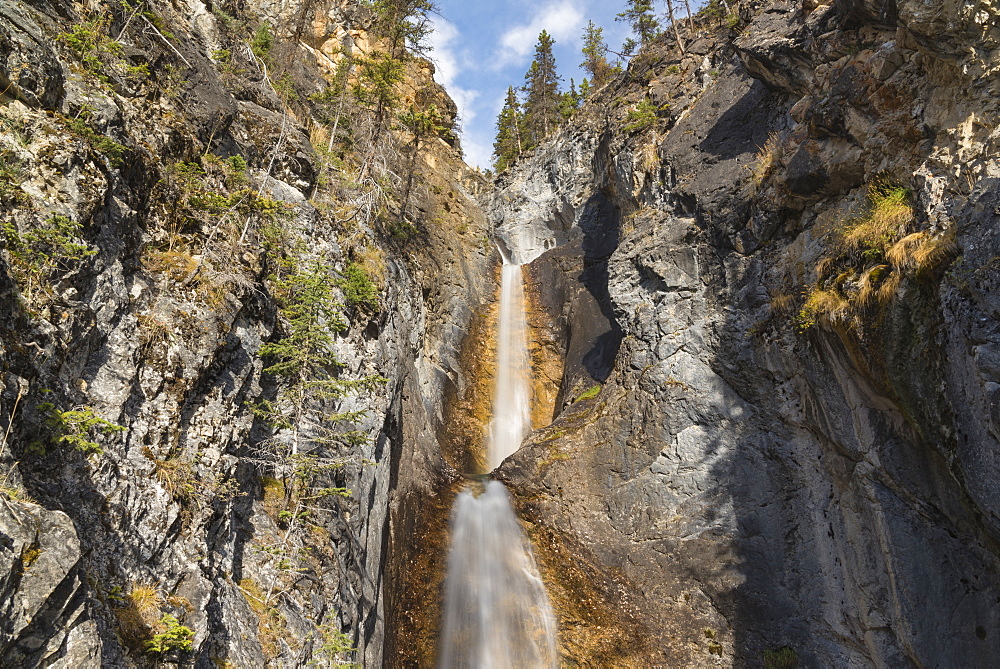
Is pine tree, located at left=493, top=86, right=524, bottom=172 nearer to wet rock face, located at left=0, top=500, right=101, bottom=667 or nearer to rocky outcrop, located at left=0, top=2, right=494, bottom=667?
rocky outcrop, located at left=0, top=2, right=494, bottom=667

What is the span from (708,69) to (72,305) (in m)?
22.5

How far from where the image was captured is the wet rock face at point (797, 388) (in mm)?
8852

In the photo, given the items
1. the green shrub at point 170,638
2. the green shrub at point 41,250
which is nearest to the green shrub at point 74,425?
the green shrub at point 41,250

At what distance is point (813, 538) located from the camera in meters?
12.4

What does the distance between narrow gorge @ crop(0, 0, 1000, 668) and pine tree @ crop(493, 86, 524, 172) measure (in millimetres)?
19783

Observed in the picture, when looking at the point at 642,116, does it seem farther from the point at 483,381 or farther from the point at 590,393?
the point at 483,381

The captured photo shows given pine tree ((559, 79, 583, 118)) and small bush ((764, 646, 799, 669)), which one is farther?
pine tree ((559, 79, 583, 118))

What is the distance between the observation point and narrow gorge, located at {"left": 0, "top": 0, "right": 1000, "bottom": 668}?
6.02 meters

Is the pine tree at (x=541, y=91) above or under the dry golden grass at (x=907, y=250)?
above

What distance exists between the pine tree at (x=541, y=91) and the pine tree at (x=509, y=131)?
929 mm

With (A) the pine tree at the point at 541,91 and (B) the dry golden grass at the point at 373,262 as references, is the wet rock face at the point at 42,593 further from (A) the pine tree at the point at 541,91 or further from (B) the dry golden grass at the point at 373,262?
(A) the pine tree at the point at 541,91

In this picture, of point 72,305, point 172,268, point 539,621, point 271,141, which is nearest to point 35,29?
point 172,268

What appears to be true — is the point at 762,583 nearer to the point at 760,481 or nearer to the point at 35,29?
the point at 760,481

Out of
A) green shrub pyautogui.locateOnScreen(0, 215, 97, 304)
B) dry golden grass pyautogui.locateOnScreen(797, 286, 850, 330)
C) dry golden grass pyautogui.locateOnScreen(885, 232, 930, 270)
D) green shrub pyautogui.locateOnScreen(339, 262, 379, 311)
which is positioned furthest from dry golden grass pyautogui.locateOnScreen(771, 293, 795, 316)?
green shrub pyautogui.locateOnScreen(0, 215, 97, 304)
